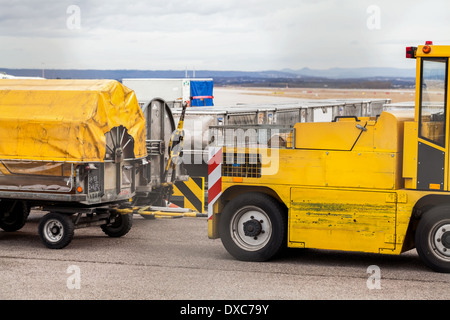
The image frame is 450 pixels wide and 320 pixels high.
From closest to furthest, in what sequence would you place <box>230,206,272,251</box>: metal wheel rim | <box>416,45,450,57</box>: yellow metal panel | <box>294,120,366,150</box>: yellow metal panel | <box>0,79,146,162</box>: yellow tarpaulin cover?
<box>416,45,450,57</box>: yellow metal panel
<box>294,120,366,150</box>: yellow metal panel
<box>230,206,272,251</box>: metal wheel rim
<box>0,79,146,162</box>: yellow tarpaulin cover

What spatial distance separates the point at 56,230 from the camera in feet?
Answer: 36.5

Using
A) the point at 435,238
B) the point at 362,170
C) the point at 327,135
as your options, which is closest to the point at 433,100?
the point at 362,170

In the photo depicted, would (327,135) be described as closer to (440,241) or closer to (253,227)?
(253,227)

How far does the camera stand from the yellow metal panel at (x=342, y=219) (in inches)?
367

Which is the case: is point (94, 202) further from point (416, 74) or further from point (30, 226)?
point (416, 74)

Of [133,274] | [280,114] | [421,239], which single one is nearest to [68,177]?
[133,274]

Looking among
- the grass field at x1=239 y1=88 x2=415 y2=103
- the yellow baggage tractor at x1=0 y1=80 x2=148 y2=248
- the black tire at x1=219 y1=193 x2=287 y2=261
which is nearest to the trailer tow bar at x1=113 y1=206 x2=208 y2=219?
the yellow baggage tractor at x1=0 y1=80 x2=148 y2=248

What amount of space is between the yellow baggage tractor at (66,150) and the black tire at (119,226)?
1.74 feet

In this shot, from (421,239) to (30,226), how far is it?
23.9 feet

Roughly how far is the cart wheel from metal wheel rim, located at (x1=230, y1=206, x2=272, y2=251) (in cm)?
253

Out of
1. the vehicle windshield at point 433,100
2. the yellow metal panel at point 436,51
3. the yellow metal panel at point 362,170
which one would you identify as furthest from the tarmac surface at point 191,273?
the yellow metal panel at point 436,51

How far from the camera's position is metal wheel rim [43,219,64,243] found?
1108 centimetres

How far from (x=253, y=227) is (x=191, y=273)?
1196 mm

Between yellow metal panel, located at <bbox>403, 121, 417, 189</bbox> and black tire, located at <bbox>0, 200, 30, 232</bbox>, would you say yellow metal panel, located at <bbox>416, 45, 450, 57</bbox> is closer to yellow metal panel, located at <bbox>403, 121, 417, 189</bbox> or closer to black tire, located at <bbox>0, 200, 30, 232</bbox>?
yellow metal panel, located at <bbox>403, 121, 417, 189</bbox>
